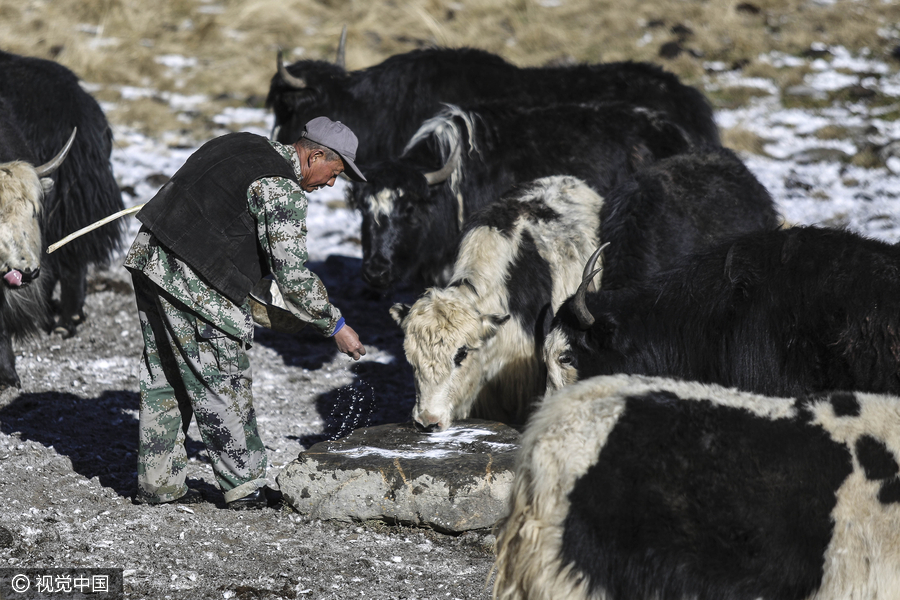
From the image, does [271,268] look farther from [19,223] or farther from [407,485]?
[19,223]

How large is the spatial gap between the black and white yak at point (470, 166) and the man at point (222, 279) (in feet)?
6.35

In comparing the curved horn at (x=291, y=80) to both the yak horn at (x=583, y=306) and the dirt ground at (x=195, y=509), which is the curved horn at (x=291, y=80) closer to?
the dirt ground at (x=195, y=509)

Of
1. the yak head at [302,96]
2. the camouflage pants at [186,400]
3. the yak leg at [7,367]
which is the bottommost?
the yak leg at [7,367]

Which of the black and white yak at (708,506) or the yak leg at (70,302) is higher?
the black and white yak at (708,506)

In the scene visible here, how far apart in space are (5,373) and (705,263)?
3.68 meters

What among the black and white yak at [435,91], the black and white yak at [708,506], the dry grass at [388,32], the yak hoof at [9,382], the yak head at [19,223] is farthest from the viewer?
the dry grass at [388,32]

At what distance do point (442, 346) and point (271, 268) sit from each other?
Result: 0.95 m

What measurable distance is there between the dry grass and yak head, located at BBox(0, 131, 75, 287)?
590 cm

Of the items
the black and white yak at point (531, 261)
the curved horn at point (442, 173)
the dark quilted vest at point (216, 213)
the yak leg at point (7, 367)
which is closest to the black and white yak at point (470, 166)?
the curved horn at point (442, 173)

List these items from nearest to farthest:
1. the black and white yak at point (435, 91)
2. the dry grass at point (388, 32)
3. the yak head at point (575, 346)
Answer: the yak head at point (575, 346)
the black and white yak at point (435, 91)
the dry grass at point (388, 32)

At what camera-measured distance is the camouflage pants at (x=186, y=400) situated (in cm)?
339

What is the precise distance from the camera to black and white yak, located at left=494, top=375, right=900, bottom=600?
2117 mm

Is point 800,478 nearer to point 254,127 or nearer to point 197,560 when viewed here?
point 197,560

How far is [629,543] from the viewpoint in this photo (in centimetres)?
213
